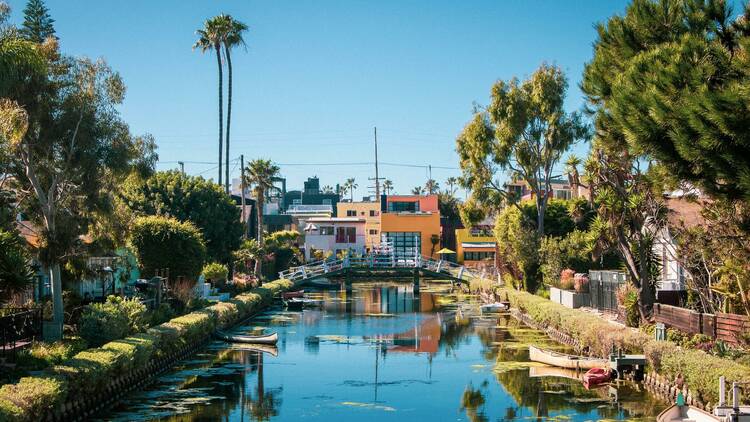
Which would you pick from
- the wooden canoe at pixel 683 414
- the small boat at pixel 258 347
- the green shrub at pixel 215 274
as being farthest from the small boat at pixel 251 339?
Answer: the wooden canoe at pixel 683 414

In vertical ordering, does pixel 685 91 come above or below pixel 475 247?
above

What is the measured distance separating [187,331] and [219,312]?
8.06m

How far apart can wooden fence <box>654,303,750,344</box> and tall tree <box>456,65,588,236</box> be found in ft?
98.6

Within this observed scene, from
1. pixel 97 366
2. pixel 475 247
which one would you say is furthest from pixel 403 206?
pixel 97 366

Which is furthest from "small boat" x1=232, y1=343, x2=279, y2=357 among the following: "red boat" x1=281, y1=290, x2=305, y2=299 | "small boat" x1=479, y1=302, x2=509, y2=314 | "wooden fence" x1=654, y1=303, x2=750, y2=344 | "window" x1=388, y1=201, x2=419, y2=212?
"window" x1=388, y1=201, x2=419, y2=212

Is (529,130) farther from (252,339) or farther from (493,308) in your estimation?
(252,339)

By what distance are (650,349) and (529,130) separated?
35505 millimetres

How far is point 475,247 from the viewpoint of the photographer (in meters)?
99.2

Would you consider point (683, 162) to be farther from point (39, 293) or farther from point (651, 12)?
Result: point (39, 293)

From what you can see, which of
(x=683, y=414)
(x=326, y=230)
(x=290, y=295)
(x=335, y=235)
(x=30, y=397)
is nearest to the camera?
(x=30, y=397)

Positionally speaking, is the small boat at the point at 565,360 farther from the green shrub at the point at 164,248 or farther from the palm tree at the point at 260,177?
the palm tree at the point at 260,177

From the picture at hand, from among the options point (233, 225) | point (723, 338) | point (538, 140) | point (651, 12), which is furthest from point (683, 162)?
point (233, 225)

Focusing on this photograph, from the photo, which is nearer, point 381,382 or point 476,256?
point 381,382

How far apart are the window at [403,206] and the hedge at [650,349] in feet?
185
